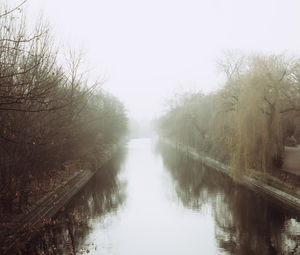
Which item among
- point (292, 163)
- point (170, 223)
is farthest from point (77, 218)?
point (292, 163)

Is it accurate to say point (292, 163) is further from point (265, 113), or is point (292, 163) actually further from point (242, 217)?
point (242, 217)

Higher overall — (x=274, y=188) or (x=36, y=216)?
(x=274, y=188)

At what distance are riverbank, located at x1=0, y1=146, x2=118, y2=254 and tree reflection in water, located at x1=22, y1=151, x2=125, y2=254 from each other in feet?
0.90

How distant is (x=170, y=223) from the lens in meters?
13.3

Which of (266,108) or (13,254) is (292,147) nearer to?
(266,108)

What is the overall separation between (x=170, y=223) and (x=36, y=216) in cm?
554

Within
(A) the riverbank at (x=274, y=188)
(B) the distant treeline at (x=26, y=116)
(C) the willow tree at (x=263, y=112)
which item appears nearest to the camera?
(B) the distant treeline at (x=26, y=116)

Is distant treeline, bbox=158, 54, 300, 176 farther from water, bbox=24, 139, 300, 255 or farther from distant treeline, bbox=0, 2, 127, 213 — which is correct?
distant treeline, bbox=0, 2, 127, 213

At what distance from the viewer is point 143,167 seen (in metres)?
31.0

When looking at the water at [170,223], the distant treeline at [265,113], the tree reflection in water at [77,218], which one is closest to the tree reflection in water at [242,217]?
the water at [170,223]

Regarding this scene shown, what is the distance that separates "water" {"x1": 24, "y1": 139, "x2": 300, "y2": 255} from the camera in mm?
10344

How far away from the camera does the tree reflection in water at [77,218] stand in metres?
10.1

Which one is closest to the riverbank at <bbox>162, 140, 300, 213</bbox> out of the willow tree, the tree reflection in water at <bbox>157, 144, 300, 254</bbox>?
the tree reflection in water at <bbox>157, 144, 300, 254</bbox>

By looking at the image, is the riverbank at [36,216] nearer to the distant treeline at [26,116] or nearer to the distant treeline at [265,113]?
the distant treeline at [26,116]
